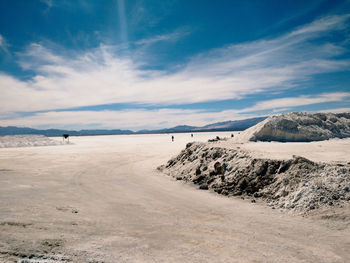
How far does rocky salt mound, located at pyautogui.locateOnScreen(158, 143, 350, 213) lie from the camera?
727cm

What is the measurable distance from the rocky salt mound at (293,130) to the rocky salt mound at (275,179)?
819cm

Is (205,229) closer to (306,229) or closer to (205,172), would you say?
(306,229)

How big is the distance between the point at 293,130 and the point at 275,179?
13.1m

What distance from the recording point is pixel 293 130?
66.2 feet

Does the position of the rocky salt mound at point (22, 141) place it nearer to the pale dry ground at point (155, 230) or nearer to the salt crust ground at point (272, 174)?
the salt crust ground at point (272, 174)

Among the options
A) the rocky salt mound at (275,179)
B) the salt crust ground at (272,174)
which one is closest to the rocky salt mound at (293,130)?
the salt crust ground at (272,174)

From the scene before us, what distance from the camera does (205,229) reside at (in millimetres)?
6055

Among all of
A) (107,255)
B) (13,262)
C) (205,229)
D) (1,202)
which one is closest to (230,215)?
(205,229)

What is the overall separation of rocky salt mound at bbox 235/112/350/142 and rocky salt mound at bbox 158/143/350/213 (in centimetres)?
819

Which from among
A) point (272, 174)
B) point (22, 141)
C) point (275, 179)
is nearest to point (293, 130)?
point (272, 174)

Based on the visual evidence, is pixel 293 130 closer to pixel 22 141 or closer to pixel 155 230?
pixel 155 230

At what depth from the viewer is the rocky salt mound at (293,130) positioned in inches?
778

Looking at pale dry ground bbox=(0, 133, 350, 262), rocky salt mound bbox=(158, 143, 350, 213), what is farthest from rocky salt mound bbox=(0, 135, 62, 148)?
rocky salt mound bbox=(158, 143, 350, 213)

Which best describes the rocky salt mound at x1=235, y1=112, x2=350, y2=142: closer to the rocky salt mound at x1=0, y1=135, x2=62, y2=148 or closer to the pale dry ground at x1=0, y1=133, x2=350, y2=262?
the pale dry ground at x1=0, y1=133, x2=350, y2=262
